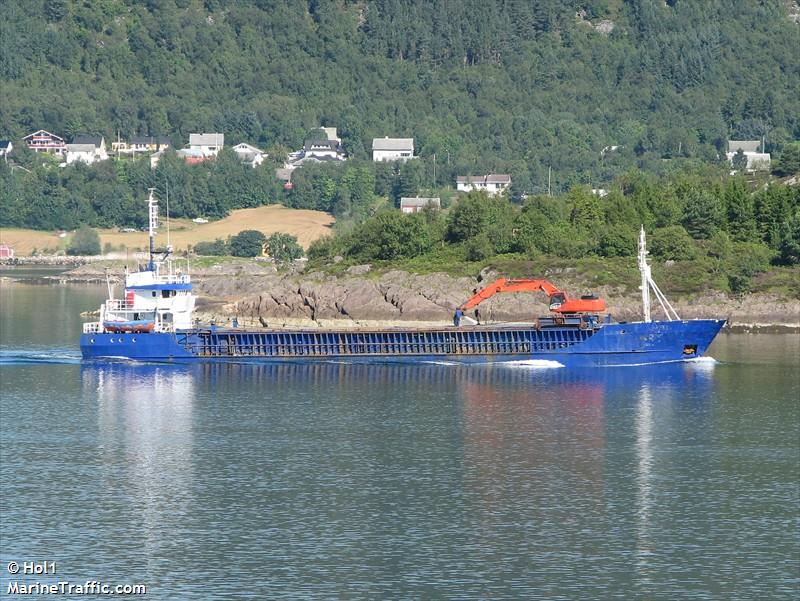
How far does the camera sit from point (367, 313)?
421 ft

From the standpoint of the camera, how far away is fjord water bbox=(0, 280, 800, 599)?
54.2 metres

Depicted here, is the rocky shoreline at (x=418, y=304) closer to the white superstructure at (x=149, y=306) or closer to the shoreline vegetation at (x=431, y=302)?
the shoreline vegetation at (x=431, y=302)

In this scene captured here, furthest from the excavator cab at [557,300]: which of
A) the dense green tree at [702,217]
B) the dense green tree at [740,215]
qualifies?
the dense green tree at [740,215]

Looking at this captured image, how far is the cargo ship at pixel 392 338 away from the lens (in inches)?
3939

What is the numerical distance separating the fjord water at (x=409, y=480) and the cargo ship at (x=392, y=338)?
288 centimetres

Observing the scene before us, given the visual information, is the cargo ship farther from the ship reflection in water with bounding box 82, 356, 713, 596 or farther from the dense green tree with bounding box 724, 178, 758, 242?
the dense green tree with bounding box 724, 178, 758, 242

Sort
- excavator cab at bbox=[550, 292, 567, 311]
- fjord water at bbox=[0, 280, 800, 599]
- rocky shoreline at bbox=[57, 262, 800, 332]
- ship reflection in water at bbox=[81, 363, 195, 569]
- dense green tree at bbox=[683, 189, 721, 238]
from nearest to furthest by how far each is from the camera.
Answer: fjord water at bbox=[0, 280, 800, 599]
ship reflection in water at bbox=[81, 363, 195, 569]
excavator cab at bbox=[550, 292, 567, 311]
rocky shoreline at bbox=[57, 262, 800, 332]
dense green tree at bbox=[683, 189, 721, 238]

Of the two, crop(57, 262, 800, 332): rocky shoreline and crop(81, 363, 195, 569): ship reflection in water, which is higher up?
crop(57, 262, 800, 332): rocky shoreline

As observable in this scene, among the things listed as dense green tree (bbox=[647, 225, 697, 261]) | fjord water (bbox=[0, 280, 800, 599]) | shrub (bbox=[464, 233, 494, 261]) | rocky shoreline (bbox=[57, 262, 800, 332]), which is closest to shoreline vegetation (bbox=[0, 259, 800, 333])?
rocky shoreline (bbox=[57, 262, 800, 332])

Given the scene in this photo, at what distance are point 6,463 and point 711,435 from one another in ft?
109

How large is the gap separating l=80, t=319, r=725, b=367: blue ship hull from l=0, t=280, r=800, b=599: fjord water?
2815mm

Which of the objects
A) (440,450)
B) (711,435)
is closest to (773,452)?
(711,435)

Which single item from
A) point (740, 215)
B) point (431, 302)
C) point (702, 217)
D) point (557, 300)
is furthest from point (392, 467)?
point (740, 215)

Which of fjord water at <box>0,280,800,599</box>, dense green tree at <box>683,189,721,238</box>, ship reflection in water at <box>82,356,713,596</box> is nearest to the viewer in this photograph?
fjord water at <box>0,280,800,599</box>
